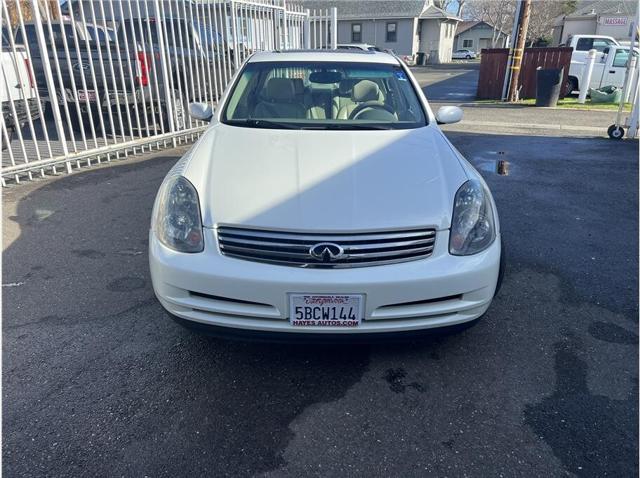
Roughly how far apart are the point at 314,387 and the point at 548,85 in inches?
505

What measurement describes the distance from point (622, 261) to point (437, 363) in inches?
91.5

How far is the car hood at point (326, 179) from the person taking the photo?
2.31 meters

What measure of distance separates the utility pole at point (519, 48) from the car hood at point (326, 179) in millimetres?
11824

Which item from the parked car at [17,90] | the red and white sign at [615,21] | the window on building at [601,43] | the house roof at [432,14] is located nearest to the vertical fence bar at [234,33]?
the parked car at [17,90]

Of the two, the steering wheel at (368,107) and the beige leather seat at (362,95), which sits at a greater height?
the beige leather seat at (362,95)

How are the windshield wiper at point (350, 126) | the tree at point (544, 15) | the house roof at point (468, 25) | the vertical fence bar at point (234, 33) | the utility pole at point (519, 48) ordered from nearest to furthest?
the windshield wiper at point (350, 126), the vertical fence bar at point (234, 33), the utility pole at point (519, 48), the tree at point (544, 15), the house roof at point (468, 25)

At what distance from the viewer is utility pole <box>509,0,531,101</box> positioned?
41.4ft

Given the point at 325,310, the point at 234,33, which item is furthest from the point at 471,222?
the point at 234,33

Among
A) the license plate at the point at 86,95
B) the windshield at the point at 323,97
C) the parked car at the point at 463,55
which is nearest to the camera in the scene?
the windshield at the point at 323,97

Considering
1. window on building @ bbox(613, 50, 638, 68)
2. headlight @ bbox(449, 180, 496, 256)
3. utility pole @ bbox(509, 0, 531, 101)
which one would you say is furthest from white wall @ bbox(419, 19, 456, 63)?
headlight @ bbox(449, 180, 496, 256)

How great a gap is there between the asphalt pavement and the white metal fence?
279cm

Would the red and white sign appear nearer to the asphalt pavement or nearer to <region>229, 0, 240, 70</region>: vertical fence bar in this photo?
<region>229, 0, 240, 70</region>: vertical fence bar

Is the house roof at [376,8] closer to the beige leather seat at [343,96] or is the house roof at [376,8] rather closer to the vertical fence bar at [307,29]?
the vertical fence bar at [307,29]

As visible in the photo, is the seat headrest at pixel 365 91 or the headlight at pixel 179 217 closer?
the headlight at pixel 179 217
